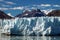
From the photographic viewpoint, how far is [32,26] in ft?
47.3

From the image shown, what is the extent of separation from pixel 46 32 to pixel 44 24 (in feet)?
1.22

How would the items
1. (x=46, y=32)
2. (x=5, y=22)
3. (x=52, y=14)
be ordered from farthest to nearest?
1. (x=52, y=14)
2. (x=5, y=22)
3. (x=46, y=32)

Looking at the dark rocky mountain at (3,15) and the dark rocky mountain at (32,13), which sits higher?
the dark rocky mountain at (32,13)

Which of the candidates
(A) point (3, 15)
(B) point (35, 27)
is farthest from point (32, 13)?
(B) point (35, 27)

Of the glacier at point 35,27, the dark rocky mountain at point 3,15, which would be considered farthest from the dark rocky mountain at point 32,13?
the glacier at point 35,27

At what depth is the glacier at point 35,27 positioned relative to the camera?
46.8 feet

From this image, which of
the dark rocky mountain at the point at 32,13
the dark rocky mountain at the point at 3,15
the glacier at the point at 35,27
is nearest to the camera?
the glacier at the point at 35,27

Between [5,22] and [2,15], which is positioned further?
[2,15]

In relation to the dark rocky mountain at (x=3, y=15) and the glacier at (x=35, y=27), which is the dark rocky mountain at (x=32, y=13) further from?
the glacier at (x=35, y=27)

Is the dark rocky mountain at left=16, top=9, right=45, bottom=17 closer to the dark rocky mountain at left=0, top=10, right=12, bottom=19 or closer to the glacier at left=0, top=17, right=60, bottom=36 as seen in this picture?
the dark rocky mountain at left=0, top=10, right=12, bottom=19

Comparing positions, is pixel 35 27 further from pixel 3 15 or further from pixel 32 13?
pixel 3 15

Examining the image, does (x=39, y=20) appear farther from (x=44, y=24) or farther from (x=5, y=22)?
(x=5, y=22)

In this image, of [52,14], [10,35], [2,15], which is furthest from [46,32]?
[2,15]

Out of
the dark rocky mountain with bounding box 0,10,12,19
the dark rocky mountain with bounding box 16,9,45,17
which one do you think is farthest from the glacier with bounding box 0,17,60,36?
the dark rocky mountain with bounding box 0,10,12,19
